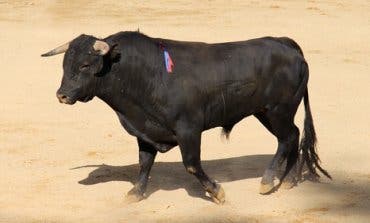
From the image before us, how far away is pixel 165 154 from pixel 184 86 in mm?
2122

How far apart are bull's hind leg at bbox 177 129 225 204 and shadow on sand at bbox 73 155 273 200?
38 cm

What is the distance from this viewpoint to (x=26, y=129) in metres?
10.2

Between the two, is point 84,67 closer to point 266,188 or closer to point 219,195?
point 219,195

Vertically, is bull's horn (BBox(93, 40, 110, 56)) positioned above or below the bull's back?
above

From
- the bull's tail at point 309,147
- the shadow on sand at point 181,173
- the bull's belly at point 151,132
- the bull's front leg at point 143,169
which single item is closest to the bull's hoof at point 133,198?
the bull's front leg at point 143,169

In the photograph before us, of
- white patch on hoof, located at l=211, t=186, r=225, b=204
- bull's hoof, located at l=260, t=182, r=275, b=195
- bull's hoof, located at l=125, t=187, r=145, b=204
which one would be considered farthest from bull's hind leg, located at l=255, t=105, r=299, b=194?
bull's hoof, located at l=125, t=187, r=145, b=204

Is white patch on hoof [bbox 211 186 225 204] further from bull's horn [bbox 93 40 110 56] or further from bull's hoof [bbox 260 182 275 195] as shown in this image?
bull's horn [bbox 93 40 110 56]

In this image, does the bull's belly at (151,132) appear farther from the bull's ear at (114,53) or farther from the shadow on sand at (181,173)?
the shadow on sand at (181,173)

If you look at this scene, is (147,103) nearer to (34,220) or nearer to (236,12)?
(34,220)

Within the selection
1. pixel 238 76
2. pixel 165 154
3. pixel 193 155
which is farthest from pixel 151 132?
pixel 165 154

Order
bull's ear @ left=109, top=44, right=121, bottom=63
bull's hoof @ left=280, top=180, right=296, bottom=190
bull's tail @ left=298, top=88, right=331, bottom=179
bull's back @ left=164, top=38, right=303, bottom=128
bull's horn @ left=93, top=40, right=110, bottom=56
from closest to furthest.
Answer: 1. bull's horn @ left=93, top=40, right=110, bottom=56
2. bull's ear @ left=109, top=44, right=121, bottom=63
3. bull's back @ left=164, top=38, right=303, bottom=128
4. bull's hoof @ left=280, top=180, right=296, bottom=190
5. bull's tail @ left=298, top=88, right=331, bottom=179

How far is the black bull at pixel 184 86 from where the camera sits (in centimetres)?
717

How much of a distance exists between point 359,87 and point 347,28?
16.4 feet

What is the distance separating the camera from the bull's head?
23.2ft
